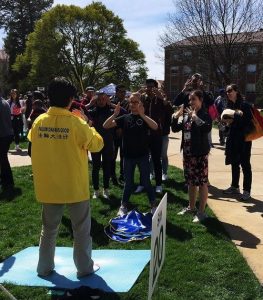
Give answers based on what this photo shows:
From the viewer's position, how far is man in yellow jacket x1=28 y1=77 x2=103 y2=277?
4.30m

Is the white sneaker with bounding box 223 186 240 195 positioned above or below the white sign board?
below

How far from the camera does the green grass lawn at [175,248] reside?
14.2 feet

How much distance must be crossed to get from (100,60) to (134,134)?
49.1m

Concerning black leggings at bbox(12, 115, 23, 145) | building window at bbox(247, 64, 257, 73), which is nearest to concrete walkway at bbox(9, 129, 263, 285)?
black leggings at bbox(12, 115, 23, 145)

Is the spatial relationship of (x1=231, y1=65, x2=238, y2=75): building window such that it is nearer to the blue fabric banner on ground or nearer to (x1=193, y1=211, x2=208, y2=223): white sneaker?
(x1=193, y1=211, x2=208, y2=223): white sneaker

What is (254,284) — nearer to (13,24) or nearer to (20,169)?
(20,169)

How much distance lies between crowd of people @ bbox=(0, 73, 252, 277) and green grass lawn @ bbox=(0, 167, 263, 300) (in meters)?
0.34

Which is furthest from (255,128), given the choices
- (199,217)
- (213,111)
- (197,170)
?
(213,111)

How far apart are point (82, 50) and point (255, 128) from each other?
4729cm

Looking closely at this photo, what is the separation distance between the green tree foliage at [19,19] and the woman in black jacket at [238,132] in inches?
2303

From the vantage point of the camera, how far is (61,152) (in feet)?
14.1

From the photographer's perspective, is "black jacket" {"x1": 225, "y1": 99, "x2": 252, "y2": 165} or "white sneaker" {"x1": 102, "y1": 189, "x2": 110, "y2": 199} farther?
"white sneaker" {"x1": 102, "y1": 189, "x2": 110, "y2": 199}

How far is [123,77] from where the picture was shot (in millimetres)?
54312

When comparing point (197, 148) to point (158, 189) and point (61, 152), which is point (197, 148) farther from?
point (61, 152)
